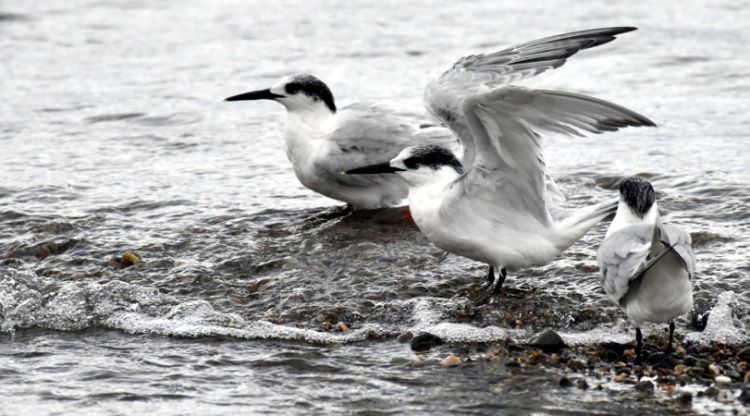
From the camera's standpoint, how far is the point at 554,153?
9.07 meters

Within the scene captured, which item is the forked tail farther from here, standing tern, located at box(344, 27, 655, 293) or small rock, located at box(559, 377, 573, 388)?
small rock, located at box(559, 377, 573, 388)

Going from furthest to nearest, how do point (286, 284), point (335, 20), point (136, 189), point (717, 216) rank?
point (335, 20)
point (136, 189)
point (717, 216)
point (286, 284)

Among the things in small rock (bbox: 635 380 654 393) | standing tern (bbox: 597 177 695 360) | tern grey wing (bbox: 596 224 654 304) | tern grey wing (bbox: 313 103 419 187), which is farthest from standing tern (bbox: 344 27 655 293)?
small rock (bbox: 635 380 654 393)

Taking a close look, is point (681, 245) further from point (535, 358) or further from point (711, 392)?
point (535, 358)

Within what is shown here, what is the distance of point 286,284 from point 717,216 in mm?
2661

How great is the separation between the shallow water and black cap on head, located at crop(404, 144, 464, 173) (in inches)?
23.6

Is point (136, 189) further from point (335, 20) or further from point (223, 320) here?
point (335, 20)

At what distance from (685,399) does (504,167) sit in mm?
1736

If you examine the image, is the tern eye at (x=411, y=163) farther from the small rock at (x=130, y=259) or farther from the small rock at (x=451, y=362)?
the small rock at (x=130, y=259)

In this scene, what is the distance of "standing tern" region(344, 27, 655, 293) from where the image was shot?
572 cm

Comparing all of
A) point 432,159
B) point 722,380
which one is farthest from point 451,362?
point 432,159

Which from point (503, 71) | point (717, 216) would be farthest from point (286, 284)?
point (717, 216)

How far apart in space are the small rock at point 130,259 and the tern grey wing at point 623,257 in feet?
9.39

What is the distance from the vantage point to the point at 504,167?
6.22 meters
